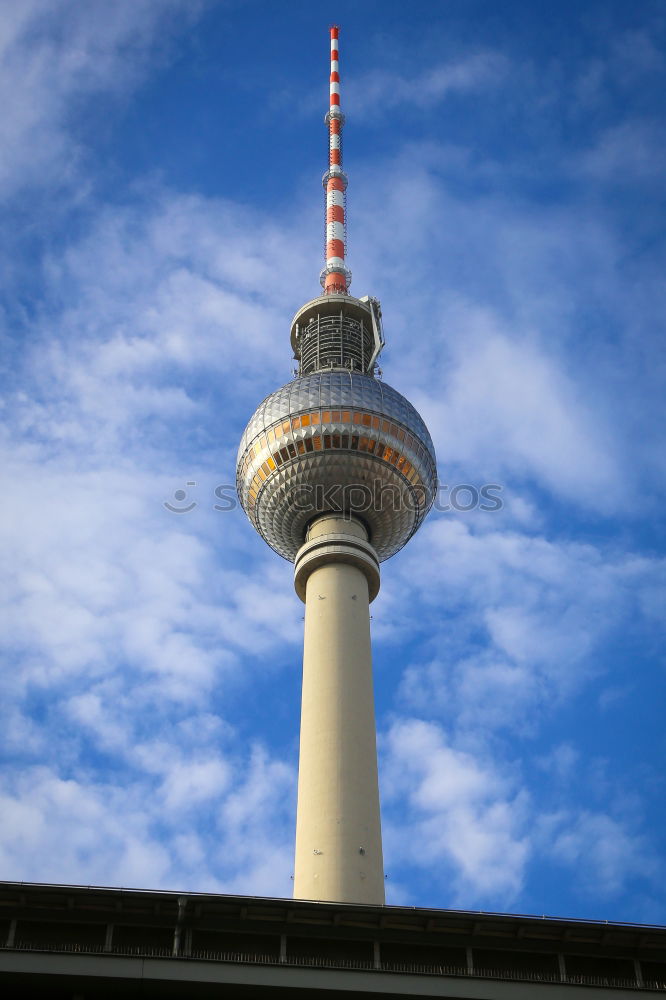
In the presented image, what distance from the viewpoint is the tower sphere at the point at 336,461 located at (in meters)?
67.6

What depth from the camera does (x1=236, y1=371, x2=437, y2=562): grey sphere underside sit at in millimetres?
67562

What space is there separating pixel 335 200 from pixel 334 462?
2971 centimetres

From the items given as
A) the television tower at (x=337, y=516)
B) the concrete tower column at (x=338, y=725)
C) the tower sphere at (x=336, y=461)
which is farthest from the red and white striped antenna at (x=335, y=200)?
the concrete tower column at (x=338, y=725)

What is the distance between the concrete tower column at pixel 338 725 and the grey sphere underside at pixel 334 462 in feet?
6.03

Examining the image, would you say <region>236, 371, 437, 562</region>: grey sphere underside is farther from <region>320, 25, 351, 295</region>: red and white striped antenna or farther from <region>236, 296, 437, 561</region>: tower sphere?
<region>320, 25, 351, 295</region>: red and white striped antenna

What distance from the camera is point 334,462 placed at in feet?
221

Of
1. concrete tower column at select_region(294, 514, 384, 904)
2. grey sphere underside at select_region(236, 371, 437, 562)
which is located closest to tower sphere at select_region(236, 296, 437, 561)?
grey sphere underside at select_region(236, 371, 437, 562)

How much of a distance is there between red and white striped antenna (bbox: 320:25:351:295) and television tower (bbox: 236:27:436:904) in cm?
380

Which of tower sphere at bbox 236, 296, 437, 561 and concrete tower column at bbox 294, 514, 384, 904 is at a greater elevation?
tower sphere at bbox 236, 296, 437, 561

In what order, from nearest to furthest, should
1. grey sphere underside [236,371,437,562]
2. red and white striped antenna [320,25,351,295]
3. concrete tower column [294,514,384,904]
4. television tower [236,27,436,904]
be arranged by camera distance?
concrete tower column [294,514,384,904] < television tower [236,27,436,904] < grey sphere underside [236,371,437,562] < red and white striped antenna [320,25,351,295]

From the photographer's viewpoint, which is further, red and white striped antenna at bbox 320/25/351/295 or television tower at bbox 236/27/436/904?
red and white striped antenna at bbox 320/25/351/295

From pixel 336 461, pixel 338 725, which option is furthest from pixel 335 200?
pixel 338 725

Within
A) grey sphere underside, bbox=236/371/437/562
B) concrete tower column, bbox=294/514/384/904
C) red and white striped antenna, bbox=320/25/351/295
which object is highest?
red and white striped antenna, bbox=320/25/351/295

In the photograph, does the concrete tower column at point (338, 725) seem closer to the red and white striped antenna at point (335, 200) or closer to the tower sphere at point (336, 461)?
the tower sphere at point (336, 461)
